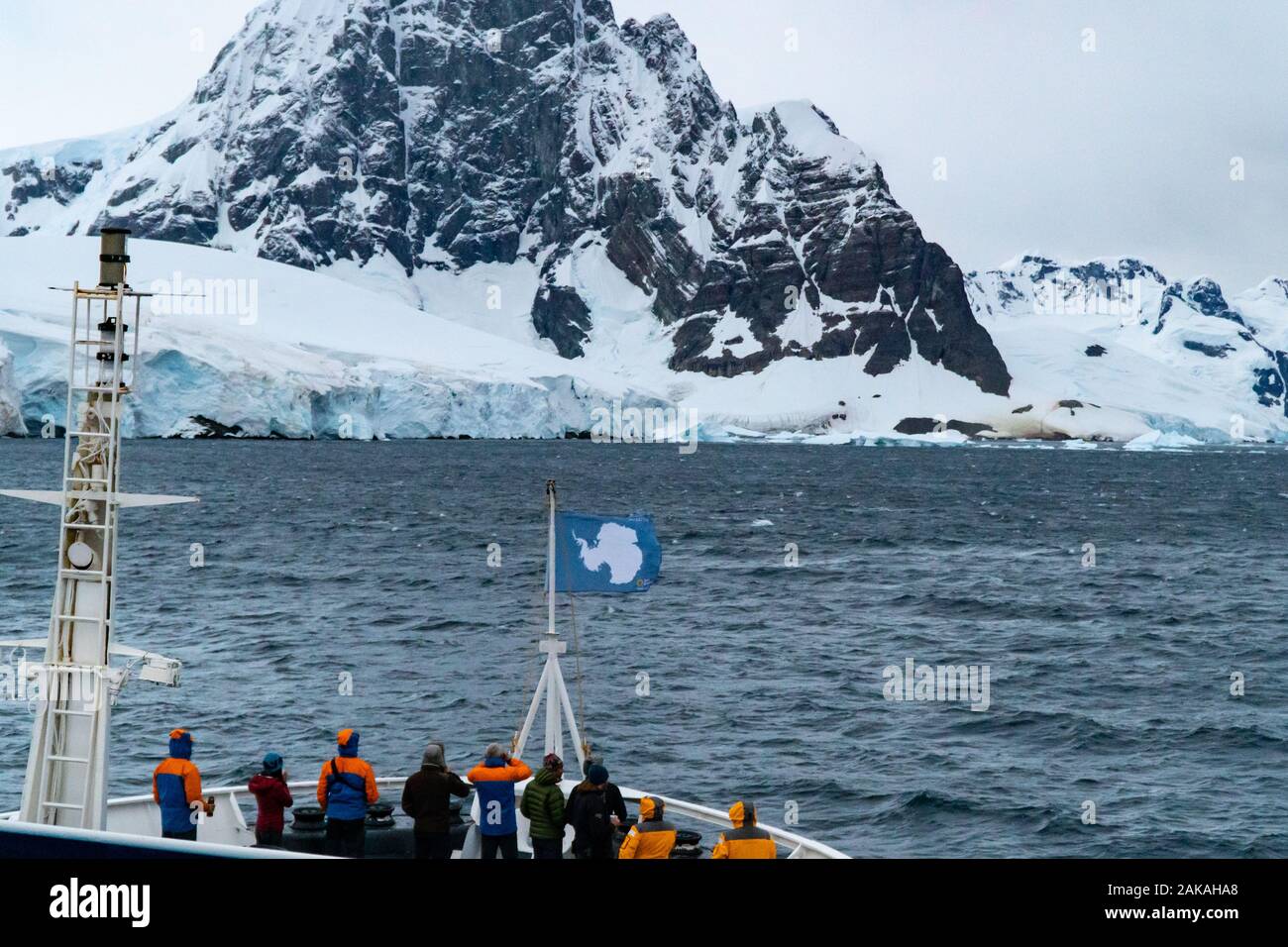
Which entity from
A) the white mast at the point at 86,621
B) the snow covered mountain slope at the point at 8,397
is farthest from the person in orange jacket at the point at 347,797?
the snow covered mountain slope at the point at 8,397

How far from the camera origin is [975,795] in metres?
29.8

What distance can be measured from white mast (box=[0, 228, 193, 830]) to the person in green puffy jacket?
4.14 meters

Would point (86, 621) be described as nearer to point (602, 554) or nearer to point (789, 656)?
point (602, 554)

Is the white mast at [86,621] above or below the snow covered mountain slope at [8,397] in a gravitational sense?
below

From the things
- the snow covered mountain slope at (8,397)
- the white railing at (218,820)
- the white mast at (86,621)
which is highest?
the snow covered mountain slope at (8,397)

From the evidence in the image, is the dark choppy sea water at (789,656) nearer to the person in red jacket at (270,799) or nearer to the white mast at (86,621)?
the white mast at (86,621)

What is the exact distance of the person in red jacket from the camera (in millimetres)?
16375

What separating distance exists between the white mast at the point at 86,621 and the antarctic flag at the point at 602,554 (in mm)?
5379

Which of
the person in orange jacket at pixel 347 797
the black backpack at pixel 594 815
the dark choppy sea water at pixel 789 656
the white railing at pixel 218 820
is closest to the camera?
the black backpack at pixel 594 815

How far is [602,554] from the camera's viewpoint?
19500 millimetres

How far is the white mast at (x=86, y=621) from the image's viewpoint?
16172 millimetres

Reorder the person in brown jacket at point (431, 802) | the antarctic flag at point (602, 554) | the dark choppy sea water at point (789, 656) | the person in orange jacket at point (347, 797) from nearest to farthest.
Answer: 1. the person in brown jacket at point (431, 802)
2. the person in orange jacket at point (347, 797)
3. the antarctic flag at point (602, 554)
4. the dark choppy sea water at point (789, 656)

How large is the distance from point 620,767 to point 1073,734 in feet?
37.1
